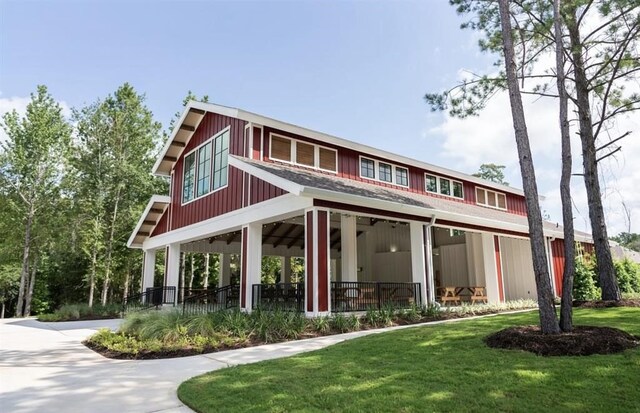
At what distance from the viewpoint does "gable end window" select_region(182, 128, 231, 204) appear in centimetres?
1435

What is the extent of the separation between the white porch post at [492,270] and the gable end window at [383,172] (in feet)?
12.1

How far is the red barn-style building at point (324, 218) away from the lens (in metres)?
10.8

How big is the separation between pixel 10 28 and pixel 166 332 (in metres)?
10.6

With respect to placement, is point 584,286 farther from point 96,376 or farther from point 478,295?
point 96,376

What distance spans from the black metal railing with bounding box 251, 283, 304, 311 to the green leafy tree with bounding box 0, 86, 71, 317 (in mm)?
17894

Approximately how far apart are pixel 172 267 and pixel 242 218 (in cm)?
632

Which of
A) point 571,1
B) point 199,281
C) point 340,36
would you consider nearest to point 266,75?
point 340,36

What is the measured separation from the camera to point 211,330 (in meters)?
8.45

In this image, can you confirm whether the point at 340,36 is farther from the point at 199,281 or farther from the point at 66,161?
the point at 199,281

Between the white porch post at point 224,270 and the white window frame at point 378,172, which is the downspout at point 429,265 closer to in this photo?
the white window frame at point 378,172

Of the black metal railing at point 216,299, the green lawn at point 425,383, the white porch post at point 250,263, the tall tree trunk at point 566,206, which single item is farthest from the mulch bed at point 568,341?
the black metal railing at point 216,299

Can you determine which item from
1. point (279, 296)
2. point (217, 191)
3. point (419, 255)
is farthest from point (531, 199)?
point (217, 191)

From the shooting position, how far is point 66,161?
79.9ft

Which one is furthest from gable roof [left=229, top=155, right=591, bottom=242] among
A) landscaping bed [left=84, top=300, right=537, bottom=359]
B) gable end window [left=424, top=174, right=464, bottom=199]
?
gable end window [left=424, top=174, right=464, bottom=199]
